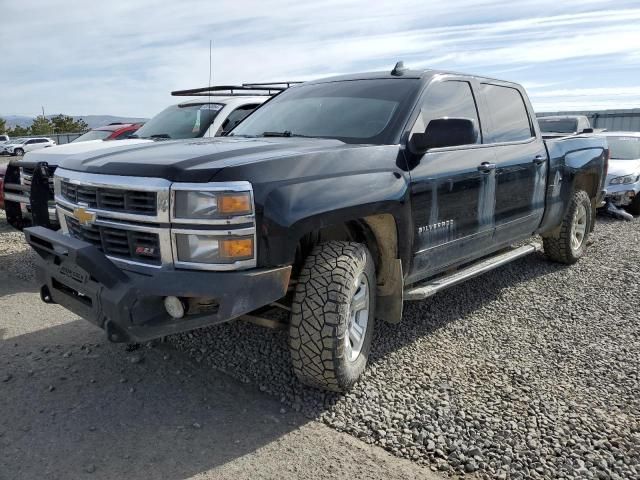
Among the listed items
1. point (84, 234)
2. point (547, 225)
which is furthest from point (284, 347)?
point (547, 225)

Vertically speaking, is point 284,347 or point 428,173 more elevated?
point 428,173

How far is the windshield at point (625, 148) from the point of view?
1124cm

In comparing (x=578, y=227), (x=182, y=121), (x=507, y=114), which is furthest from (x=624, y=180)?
(x=182, y=121)

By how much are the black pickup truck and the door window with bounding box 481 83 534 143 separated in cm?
4

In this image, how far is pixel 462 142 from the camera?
3.61 m

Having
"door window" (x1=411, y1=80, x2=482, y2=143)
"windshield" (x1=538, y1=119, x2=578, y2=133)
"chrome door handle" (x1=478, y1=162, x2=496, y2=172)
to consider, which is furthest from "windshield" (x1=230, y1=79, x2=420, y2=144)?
"windshield" (x1=538, y1=119, x2=578, y2=133)

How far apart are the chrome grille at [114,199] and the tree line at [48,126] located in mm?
59744

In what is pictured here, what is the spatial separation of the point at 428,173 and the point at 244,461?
2.14m

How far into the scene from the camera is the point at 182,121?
759 cm

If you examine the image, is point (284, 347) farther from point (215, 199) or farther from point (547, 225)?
point (547, 225)

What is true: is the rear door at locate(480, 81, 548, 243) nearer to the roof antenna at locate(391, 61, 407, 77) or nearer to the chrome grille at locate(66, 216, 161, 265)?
the roof antenna at locate(391, 61, 407, 77)

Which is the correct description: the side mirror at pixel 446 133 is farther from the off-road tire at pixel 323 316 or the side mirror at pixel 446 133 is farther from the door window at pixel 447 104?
the off-road tire at pixel 323 316

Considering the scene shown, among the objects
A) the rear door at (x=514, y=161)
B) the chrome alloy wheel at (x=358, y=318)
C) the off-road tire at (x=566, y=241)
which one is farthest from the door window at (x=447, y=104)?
the off-road tire at (x=566, y=241)

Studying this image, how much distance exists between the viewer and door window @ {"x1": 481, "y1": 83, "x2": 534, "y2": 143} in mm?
4797
